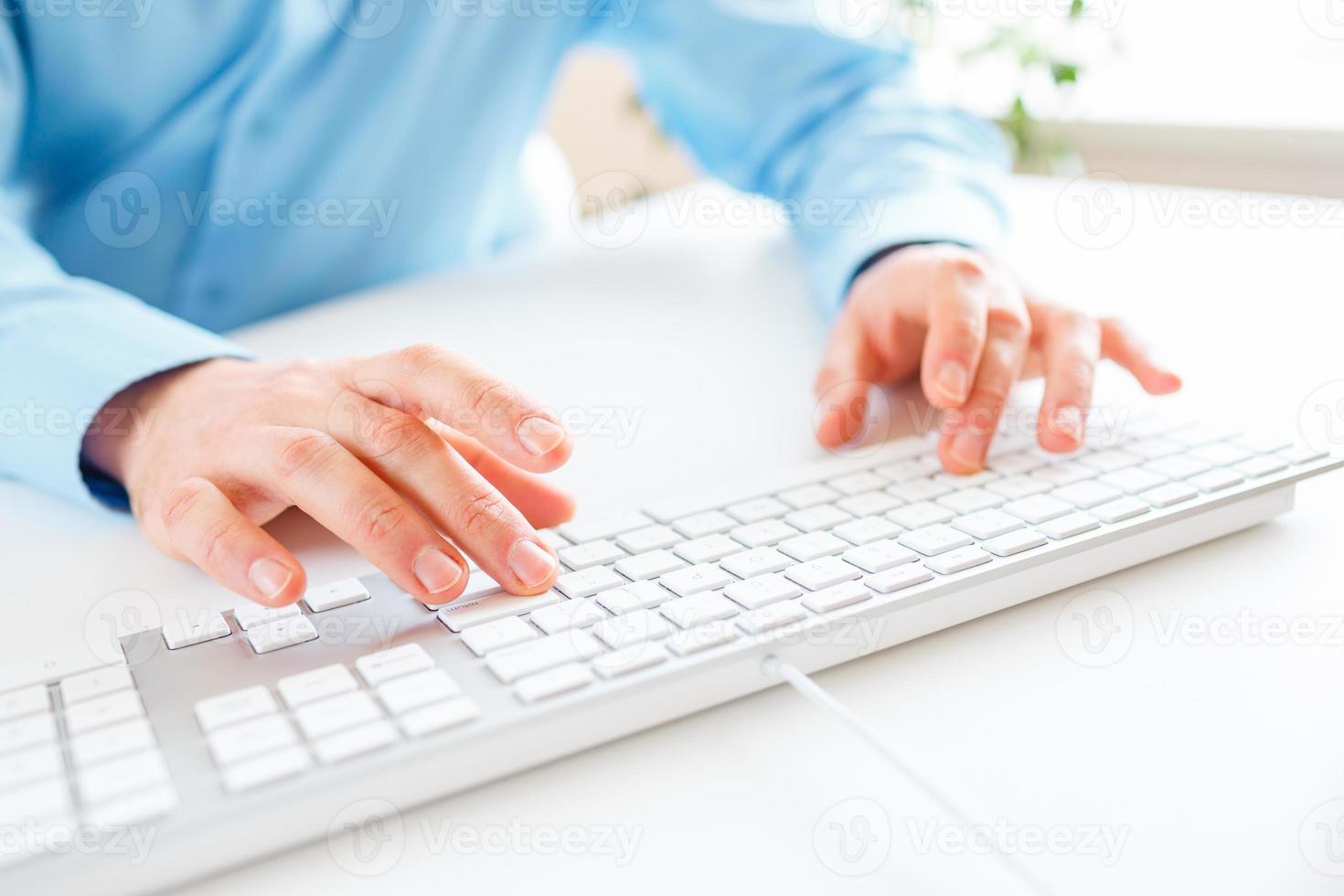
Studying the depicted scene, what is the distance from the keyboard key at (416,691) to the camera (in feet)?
1.02

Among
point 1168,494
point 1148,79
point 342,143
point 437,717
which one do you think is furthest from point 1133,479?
point 1148,79

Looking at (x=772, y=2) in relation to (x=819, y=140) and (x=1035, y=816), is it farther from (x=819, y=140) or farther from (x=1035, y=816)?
(x=1035, y=816)

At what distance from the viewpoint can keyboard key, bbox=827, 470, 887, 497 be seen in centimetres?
47

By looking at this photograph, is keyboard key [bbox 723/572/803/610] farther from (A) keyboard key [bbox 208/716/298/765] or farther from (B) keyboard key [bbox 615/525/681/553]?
(A) keyboard key [bbox 208/716/298/765]

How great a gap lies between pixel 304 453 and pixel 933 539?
273 millimetres

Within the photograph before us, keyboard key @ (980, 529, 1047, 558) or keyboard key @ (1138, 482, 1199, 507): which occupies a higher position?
keyboard key @ (1138, 482, 1199, 507)

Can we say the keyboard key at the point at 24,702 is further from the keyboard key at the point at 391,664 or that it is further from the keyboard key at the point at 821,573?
the keyboard key at the point at 821,573

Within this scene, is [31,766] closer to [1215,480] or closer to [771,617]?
[771,617]

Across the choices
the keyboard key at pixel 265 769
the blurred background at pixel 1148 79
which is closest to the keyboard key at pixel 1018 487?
the keyboard key at pixel 265 769

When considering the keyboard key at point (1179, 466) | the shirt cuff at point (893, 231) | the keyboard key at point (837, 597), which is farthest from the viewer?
the shirt cuff at point (893, 231)

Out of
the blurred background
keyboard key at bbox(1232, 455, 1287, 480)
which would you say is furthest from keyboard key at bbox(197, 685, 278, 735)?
the blurred background

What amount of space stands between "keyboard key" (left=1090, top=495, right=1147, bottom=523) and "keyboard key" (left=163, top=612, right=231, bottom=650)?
352mm

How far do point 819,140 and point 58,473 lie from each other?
27.8 inches

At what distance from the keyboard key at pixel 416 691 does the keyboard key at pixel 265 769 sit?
3cm
